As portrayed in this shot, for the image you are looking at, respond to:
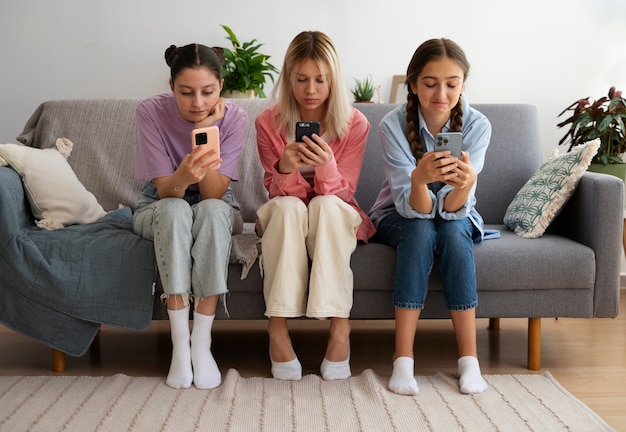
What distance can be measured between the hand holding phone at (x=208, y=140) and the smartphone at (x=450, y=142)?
60 centimetres

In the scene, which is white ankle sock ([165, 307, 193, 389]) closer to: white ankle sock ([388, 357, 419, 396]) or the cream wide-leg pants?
the cream wide-leg pants

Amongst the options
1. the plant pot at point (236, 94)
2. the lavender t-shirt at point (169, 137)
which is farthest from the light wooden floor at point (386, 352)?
the plant pot at point (236, 94)

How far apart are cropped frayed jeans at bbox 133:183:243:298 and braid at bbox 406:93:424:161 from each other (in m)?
0.59

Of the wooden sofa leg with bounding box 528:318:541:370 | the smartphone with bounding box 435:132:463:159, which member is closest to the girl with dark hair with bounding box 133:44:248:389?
the smartphone with bounding box 435:132:463:159

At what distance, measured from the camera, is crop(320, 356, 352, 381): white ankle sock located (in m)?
2.03

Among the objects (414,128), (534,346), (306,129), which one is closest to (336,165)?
(306,129)

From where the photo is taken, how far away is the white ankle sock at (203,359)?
1979 mm

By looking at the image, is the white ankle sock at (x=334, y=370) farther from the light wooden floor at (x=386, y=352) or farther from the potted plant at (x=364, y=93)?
the potted plant at (x=364, y=93)

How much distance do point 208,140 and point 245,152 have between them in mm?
687

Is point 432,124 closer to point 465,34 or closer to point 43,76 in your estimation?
point 465,34

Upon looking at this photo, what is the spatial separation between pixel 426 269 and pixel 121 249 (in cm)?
87

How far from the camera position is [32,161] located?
2.27 metres

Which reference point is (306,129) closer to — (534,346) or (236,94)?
(534,346)

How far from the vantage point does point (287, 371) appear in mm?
2043
